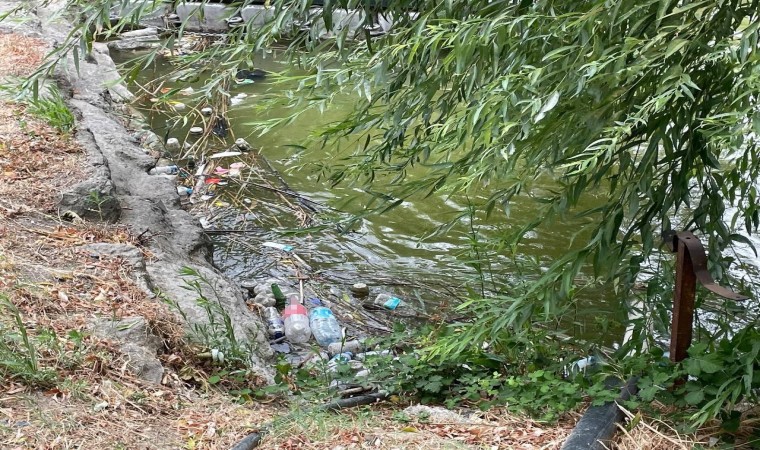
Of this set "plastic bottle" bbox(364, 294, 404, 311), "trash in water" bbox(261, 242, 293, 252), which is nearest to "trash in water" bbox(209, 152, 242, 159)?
"trash in water" bbox(261, 242, 293, 252)

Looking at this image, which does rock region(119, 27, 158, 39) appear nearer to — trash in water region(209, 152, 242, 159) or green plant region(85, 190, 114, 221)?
trash in water region(209, 152, 242, 159)

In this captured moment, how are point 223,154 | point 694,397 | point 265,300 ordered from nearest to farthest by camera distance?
point 694,397 < point 265,300 < point 223,154

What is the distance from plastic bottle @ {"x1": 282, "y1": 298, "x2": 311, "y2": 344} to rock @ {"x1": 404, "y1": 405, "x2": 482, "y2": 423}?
1997 mm

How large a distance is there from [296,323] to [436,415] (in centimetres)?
230

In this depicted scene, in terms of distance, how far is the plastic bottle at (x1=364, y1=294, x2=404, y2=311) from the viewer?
20.9 feet

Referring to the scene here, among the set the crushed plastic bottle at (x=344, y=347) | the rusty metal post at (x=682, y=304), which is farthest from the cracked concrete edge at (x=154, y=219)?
the rusty metal post at (x=682, y=304)

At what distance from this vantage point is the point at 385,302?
21.1 feet

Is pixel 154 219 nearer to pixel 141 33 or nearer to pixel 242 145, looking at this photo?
pixel 242 145

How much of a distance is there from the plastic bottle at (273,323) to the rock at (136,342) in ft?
5.63

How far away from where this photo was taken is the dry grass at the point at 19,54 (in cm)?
838

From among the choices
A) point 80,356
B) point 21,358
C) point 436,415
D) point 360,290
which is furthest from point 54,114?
point 436,415

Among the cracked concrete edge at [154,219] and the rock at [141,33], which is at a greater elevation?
the cracked concrete edge at [154,219]

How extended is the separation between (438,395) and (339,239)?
11.4 ft

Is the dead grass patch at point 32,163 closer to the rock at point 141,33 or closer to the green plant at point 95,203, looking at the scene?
the green plant at point 95,203
